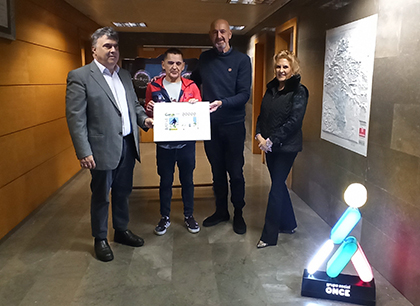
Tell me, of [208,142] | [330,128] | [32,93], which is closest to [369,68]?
[330,128]

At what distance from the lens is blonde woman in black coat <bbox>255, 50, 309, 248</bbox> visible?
232 cm

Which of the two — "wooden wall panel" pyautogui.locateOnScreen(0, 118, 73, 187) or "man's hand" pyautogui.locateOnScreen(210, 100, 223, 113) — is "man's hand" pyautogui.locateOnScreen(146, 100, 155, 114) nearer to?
"man's hand" pyautogui.locateOnScreen(210, 100, 223, 113)

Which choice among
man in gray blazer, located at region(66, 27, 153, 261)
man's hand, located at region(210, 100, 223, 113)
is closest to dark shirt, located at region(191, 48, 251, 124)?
man's hand, located at region(210, 100, 223, 113)

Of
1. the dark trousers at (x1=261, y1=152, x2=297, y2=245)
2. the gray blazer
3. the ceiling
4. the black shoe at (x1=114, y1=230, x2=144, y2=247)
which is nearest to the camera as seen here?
the gray blazer

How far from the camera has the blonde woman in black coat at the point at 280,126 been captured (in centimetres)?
232

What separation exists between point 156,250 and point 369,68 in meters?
1.99

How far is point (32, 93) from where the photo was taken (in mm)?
3314

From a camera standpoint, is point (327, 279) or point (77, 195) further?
point (77, 195)

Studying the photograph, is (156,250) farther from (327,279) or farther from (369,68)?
(369,68)

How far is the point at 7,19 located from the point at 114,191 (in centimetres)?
166

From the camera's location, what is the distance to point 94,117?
7.15ft

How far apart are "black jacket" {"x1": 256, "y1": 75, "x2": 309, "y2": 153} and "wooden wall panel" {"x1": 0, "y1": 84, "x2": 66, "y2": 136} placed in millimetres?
2123

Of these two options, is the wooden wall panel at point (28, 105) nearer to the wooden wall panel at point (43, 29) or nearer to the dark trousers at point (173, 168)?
the wooden wall panel at point (43, 29)

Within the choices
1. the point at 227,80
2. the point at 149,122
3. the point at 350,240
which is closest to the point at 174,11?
the point at 227,80
